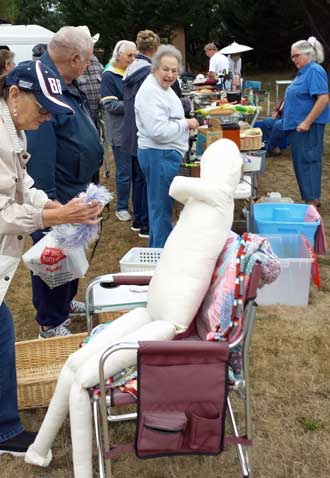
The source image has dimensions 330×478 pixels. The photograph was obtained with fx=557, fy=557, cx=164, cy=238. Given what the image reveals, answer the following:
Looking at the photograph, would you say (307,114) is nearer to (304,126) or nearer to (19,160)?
(304,126)

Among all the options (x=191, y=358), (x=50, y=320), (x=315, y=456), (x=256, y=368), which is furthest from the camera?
(x=50, y=320)

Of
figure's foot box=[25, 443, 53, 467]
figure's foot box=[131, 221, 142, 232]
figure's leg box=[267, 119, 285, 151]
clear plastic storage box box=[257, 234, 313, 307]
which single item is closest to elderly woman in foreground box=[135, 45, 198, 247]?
clear plastic storage box box=[257, 234, 313, 307]

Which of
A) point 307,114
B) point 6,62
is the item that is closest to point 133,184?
point 307,114

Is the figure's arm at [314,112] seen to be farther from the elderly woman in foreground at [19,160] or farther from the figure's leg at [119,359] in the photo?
the figure's leg at [119,359]

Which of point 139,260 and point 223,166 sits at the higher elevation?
point 223,166

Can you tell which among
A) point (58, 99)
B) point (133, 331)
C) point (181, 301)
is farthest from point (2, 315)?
point (58, 99)

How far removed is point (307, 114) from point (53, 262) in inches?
114

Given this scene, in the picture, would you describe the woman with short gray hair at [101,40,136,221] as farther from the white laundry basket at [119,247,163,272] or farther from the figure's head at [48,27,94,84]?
the figure's head at [48,27,94,84]

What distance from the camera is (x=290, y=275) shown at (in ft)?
11.2

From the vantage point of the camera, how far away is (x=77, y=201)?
80.7 inches

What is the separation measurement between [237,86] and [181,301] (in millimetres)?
6680

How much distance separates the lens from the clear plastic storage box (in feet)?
11.1

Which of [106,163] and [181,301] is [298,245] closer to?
[181,301]

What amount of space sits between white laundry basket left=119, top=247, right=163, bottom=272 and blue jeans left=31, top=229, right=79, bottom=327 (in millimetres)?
386
